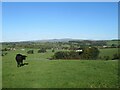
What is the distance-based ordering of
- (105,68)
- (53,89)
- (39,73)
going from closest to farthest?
(53,89) < (39,73) < (105,68)

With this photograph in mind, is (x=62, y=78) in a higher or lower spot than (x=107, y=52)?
lower

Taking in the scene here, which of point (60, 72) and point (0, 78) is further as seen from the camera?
point (60, 72)

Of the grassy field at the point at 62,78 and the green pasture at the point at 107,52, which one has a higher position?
the green pasture at the point at 107,52

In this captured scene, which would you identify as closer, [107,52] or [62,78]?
[62,78]

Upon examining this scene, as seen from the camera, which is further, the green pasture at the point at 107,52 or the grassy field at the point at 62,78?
the green pasture at the point at 107,52

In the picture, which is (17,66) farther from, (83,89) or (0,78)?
(83,89)

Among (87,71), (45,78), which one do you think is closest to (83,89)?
(45,78)

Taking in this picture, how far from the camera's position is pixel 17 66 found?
18766 mm

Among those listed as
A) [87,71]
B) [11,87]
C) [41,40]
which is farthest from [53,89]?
[41,40]

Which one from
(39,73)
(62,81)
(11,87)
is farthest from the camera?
(39,73)

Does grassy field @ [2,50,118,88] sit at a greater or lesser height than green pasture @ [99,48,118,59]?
lesser

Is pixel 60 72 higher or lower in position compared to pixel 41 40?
lower

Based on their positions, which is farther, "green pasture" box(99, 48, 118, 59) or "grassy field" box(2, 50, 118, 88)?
"green pasture" box(99, 48, 118, 59)

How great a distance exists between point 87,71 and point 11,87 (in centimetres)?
648
